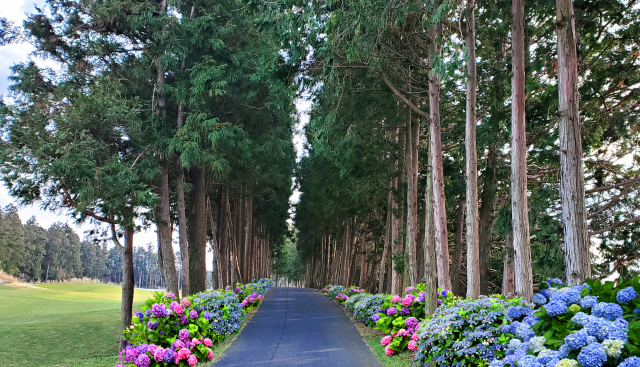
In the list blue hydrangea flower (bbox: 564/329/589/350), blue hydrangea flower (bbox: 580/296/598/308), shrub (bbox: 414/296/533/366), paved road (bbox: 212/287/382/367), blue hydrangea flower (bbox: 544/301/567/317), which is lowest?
paved road (bbox: 212/287/382/367)

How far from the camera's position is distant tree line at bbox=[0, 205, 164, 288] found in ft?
206

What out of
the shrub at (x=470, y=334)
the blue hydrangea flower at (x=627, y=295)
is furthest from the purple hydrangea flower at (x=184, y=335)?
the blue hydrangea flower at (x=627, y=295)

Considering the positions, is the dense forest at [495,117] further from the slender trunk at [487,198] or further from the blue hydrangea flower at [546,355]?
the blue hydrangea flower at [546,355]

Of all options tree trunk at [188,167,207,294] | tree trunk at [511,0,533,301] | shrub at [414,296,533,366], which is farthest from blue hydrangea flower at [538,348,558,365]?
tree trunk at [188,167,207,294]

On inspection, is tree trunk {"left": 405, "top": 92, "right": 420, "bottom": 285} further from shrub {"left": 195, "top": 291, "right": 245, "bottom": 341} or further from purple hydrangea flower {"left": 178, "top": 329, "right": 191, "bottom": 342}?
purple hydrangea flower {"left": 178, "top": 329, "right": 191, "bottom": 342}

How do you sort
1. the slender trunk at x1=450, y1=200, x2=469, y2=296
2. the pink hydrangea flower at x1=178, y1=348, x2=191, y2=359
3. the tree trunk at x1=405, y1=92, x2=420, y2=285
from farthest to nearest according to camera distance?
1. the slender trunk at x1=450, y1=200, x2=469, y2=296
2. the tree trunk at x1=405, y1=92, x2=420, y2=285
3. the pink hydrangea flower at x1=178, y1=348, x2=191, y2=359

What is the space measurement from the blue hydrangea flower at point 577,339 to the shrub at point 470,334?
6.12 ft

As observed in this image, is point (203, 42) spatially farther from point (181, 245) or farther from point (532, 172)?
point (532, 172)

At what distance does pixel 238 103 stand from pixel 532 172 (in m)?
9.70

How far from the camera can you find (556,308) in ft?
14.0

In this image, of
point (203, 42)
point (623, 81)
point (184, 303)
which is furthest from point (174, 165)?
point (623, 81)

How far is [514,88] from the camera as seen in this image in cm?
802

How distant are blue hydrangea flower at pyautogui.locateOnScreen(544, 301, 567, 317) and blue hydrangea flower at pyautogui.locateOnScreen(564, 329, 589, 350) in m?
0.48

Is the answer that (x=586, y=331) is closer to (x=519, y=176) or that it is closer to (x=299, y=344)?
(x=519, y=176)
